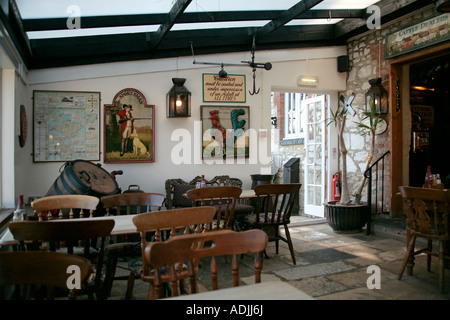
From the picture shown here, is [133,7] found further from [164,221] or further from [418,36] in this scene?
[418,36]

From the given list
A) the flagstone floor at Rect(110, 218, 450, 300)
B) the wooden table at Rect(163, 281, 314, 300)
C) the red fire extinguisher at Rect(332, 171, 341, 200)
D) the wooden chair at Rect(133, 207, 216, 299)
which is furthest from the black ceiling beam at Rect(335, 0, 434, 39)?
the wooden table at Rect(163, 281, 314, 300)

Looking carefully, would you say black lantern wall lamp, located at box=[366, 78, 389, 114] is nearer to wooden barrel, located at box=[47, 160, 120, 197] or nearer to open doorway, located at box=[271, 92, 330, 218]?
open doorway, located at box=[271, 92, 330, 218]

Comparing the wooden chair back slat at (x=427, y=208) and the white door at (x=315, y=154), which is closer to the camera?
the wooden chair back slat at (x=427, y=208)

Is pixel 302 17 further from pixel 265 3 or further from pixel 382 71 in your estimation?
pixel 382 71

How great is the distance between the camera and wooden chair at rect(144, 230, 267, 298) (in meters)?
1.32

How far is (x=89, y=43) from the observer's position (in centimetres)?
495

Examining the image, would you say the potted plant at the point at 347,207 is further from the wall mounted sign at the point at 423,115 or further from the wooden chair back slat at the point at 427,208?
the wooden chair back slat at the point at 427,208

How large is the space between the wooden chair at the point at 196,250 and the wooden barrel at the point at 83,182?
8.98ft

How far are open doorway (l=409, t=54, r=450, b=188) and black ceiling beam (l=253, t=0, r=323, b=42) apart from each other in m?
2.28

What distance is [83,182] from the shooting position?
397cm

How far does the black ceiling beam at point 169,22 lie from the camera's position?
12.6ft

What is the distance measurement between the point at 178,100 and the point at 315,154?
287 centimetres

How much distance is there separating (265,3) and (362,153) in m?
2.90

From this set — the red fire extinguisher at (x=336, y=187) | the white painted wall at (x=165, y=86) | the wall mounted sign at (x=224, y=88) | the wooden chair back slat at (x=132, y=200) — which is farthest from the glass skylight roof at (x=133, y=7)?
the red fire extinguisher at (x=336, y=187)
